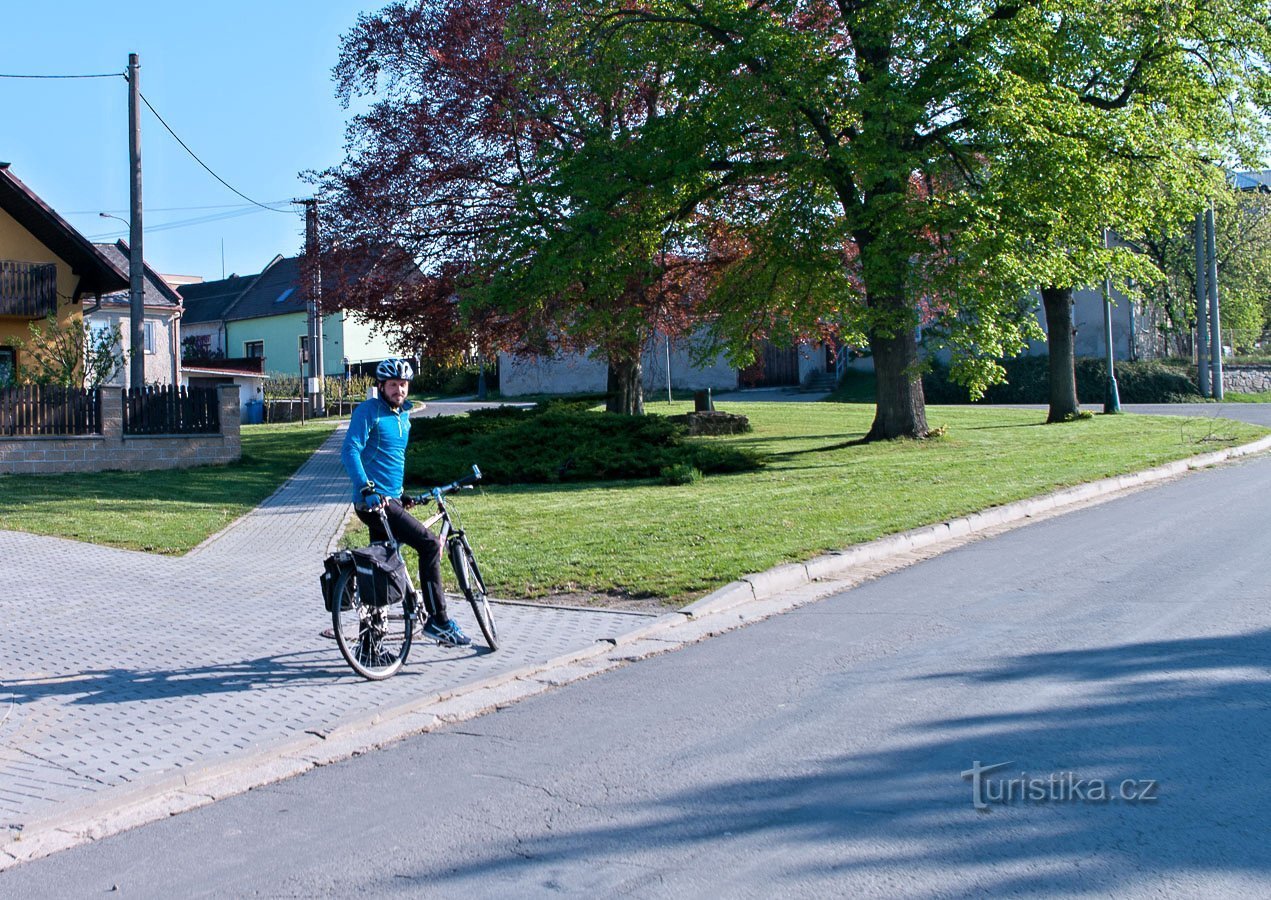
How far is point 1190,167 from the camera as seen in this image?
21.0m

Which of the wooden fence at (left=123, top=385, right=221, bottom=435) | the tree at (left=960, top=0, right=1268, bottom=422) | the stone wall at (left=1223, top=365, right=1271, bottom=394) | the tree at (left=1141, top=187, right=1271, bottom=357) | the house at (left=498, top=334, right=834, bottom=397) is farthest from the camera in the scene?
the house at (left=498, top=334, right=834, bottom=397)

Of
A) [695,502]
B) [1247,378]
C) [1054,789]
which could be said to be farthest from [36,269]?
[1247,378]

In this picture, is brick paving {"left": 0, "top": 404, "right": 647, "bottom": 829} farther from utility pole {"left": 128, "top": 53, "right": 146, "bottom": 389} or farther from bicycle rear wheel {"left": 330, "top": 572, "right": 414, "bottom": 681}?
utility pole {"left": 128, "top": 53, "right": 146, "bottom": 389}

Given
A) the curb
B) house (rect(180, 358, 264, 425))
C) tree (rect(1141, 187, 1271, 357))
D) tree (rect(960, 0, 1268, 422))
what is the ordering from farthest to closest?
house (rect(180, 358, 264, 425)) < tree (rect(1141, 187, 1271, 357)) < tree (rect(960, 0, 1268, 422)) < the curb

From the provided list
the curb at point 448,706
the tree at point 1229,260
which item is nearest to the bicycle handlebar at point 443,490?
the curb at point 448,706

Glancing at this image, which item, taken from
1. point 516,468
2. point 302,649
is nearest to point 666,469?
point 516,468

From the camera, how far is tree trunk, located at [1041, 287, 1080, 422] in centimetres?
2898

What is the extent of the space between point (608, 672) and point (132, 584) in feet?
18.5

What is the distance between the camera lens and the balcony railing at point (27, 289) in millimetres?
28875

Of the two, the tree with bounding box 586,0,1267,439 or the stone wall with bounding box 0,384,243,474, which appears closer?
the tree with bounding box 586,0,1267,439

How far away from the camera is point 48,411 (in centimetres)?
2205

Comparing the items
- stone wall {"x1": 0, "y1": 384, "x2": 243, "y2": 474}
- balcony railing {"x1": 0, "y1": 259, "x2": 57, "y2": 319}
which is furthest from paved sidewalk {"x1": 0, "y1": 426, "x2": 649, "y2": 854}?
balcony railing {"x1": 0, "y1": 259, "x2": 57, "y2": 319}

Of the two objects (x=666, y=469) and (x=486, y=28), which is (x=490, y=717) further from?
(x=486, y=28)

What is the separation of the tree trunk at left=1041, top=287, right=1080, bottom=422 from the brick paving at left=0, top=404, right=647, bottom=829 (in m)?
21.7
